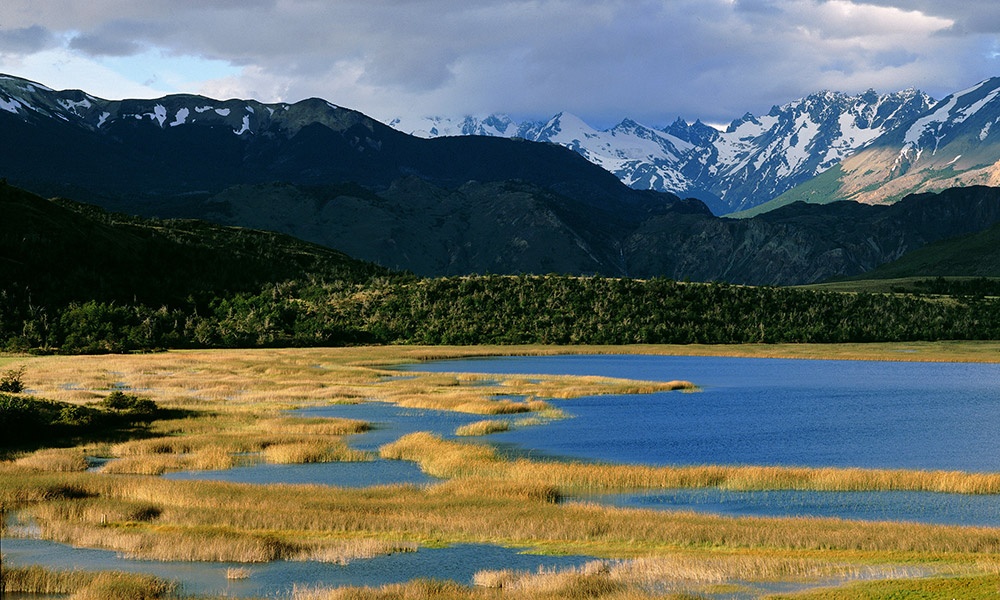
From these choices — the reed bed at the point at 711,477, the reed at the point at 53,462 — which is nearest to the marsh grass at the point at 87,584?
the reed at the point at 53,462

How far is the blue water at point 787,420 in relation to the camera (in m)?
60.4

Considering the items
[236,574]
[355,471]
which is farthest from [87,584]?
[355,471]

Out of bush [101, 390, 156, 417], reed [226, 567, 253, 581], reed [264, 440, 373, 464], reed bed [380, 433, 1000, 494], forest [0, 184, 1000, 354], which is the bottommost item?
reed bed [380, 433, 1000, 494]

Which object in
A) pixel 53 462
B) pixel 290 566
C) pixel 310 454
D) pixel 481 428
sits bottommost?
pixel 290 566

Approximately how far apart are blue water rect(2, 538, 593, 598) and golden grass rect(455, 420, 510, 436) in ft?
98.6

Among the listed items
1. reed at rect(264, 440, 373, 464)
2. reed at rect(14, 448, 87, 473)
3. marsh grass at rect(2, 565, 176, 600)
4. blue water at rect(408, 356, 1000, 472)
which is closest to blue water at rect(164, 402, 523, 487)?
reed at rect(264, 440, 373, 464)

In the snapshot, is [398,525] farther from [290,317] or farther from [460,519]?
[290,317]

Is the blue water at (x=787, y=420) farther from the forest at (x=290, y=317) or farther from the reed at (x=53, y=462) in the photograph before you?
the forest at (x=290, y=317)

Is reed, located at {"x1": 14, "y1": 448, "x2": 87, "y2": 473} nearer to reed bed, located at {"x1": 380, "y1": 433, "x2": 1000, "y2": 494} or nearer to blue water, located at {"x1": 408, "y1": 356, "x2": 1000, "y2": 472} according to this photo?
reed bed, located at {"x1": 380, "y1": 433, "x2": 1000, "y2": 494}

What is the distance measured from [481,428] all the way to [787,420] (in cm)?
2533

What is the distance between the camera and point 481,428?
2672 inches

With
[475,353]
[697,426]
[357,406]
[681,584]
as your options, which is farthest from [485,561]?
[475,353]

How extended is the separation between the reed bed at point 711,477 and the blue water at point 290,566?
1236 centimetres

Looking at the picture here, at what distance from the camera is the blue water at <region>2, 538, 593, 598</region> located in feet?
106
